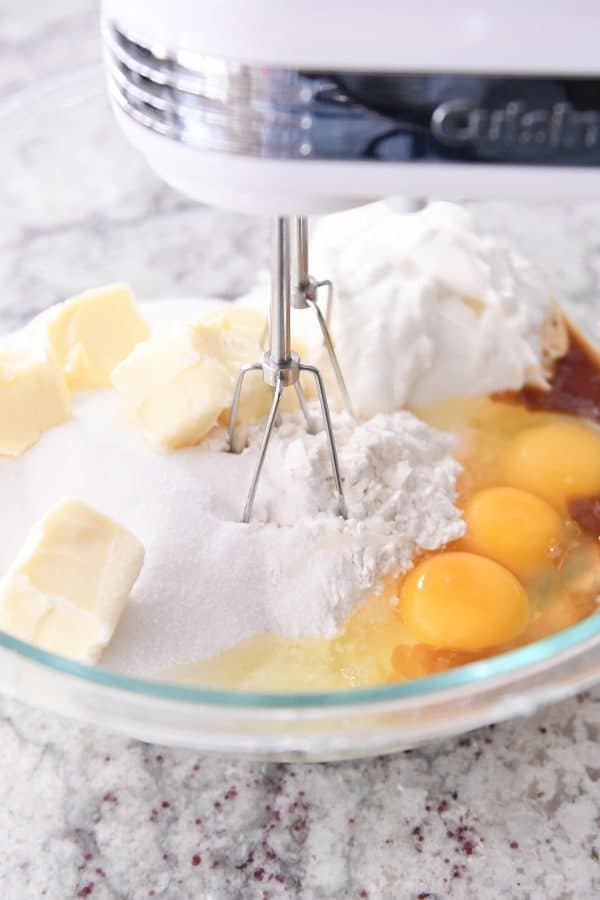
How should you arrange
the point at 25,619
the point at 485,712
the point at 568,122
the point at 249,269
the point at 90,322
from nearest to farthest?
the point at 568,122, the point at 485,712, the point at 25,619, the point at 90,322, the point at 249,269

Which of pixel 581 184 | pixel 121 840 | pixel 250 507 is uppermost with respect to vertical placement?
pixel 581 184

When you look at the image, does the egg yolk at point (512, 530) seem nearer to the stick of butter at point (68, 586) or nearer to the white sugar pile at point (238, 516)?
the white sugar pile at point (238, 516)

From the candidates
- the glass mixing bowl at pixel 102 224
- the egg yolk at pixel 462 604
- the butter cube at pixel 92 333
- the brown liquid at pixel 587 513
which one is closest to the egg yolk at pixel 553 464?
the brown liquid at pixel 587 513

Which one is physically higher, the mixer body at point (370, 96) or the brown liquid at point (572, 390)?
the mixer body at point (370, 96)

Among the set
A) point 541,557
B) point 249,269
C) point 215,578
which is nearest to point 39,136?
point 249,269

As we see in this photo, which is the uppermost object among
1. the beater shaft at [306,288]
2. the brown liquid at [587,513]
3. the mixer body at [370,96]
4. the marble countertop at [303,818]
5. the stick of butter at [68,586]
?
the mixer body at [370,96]

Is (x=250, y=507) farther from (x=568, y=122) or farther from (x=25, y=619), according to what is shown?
(x=568, y=122)

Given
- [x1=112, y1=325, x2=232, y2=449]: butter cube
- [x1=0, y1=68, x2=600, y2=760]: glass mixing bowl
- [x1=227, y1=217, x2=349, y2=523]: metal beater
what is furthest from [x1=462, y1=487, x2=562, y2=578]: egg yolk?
[x1=0, y1=68, x2=600, y2=760]: glass mixing bowl
